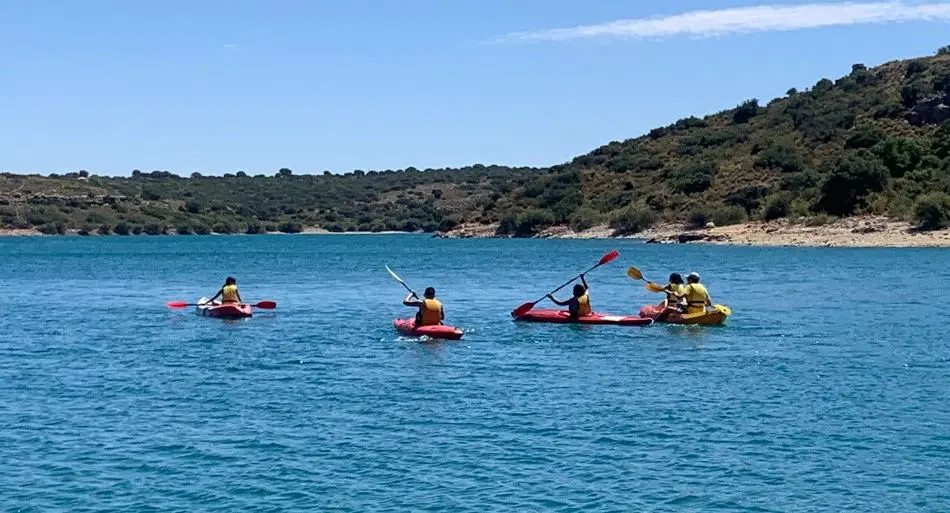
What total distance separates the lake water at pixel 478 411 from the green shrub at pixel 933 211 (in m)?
29.5

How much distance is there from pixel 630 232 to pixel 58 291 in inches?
2014

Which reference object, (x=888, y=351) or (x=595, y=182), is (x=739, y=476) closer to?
(x=888, y=351)

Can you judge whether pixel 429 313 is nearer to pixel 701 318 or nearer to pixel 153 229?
pixel 701 318

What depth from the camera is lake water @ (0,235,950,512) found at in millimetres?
15234

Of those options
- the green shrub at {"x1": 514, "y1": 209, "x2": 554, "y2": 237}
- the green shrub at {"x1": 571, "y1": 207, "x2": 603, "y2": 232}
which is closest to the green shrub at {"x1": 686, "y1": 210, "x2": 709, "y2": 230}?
the green shrub at {"x1": 571, "y1": 207, "x2": 603, "y2": 232}

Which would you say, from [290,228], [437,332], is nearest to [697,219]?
[437,332]

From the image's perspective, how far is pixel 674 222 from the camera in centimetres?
9069

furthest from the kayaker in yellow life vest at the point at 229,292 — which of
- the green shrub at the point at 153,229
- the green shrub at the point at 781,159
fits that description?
the green shrub at the point at 153,229

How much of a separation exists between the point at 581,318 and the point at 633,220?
60.5m

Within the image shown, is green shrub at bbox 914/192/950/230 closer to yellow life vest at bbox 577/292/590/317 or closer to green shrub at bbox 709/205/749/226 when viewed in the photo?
green shrub at bbox 709/205/749/226

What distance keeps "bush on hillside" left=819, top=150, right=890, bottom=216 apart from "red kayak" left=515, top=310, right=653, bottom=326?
4755cm

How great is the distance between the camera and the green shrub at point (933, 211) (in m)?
67.5

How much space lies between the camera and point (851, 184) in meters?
76.6

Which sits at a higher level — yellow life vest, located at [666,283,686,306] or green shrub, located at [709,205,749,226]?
green shrub, located at [709,205,749,226]
